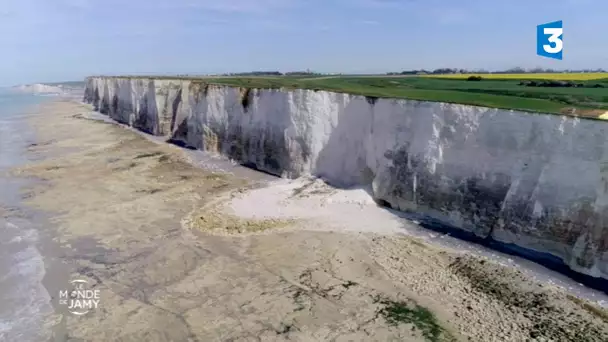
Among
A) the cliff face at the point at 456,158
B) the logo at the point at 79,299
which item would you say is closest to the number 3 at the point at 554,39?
the cliff face at the point at 456,158

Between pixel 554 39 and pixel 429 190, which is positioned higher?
pixel 554 39

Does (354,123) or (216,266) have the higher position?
(354,123)

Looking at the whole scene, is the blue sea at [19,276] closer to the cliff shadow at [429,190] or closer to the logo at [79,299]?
the logo at [79,299]

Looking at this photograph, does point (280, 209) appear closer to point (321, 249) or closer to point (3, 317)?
point (321, 249)

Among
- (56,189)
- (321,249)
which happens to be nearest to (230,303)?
(321,249)

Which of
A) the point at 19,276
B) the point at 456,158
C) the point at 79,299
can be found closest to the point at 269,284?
the point at 79,299

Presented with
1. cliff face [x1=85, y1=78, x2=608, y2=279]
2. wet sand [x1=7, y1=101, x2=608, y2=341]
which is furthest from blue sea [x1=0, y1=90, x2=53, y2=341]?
cliff face [x1=85, y1=78, x2=608, y2=279]

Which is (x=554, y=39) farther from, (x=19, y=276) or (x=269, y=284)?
(x=19, y=276)

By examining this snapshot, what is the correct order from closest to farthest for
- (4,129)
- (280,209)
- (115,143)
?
1. (280,209)
2. (115,143)
3. (4,129)

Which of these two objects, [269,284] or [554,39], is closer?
[269,284]
